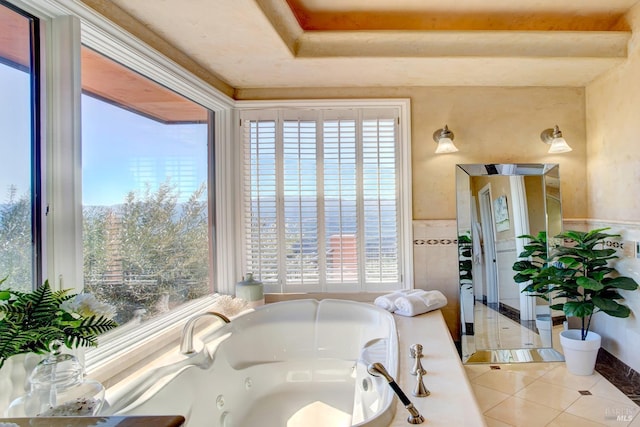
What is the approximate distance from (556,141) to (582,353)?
4.98 ft

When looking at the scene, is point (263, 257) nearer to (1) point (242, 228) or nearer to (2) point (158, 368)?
(1) point (242, 228)

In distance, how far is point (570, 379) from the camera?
91.8 inches

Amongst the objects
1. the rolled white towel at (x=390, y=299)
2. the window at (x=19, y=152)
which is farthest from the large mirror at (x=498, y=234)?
the window at (x=19, y=152)

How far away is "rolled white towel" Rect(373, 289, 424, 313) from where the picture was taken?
8.19 feet

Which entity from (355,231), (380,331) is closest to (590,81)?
(355,231)

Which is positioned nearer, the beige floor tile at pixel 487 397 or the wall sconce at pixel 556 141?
the beige floor tile at pixel 487 397

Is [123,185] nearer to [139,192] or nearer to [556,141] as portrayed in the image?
[139,192]

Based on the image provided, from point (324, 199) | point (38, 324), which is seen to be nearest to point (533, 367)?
point (324, 199)

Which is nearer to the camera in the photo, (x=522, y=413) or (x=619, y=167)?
(x=522, y=413)

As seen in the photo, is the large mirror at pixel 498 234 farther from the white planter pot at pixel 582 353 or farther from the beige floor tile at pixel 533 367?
the white planter pot at pixel 582 353

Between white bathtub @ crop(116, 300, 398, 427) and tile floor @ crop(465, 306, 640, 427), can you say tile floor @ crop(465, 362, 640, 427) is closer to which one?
tile floor @ crop(465, 306, 640, 427)

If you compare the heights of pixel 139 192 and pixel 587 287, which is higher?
pixel 139 192

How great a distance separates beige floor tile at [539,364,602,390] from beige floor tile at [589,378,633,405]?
3cm

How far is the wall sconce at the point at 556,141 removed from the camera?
264 cm
